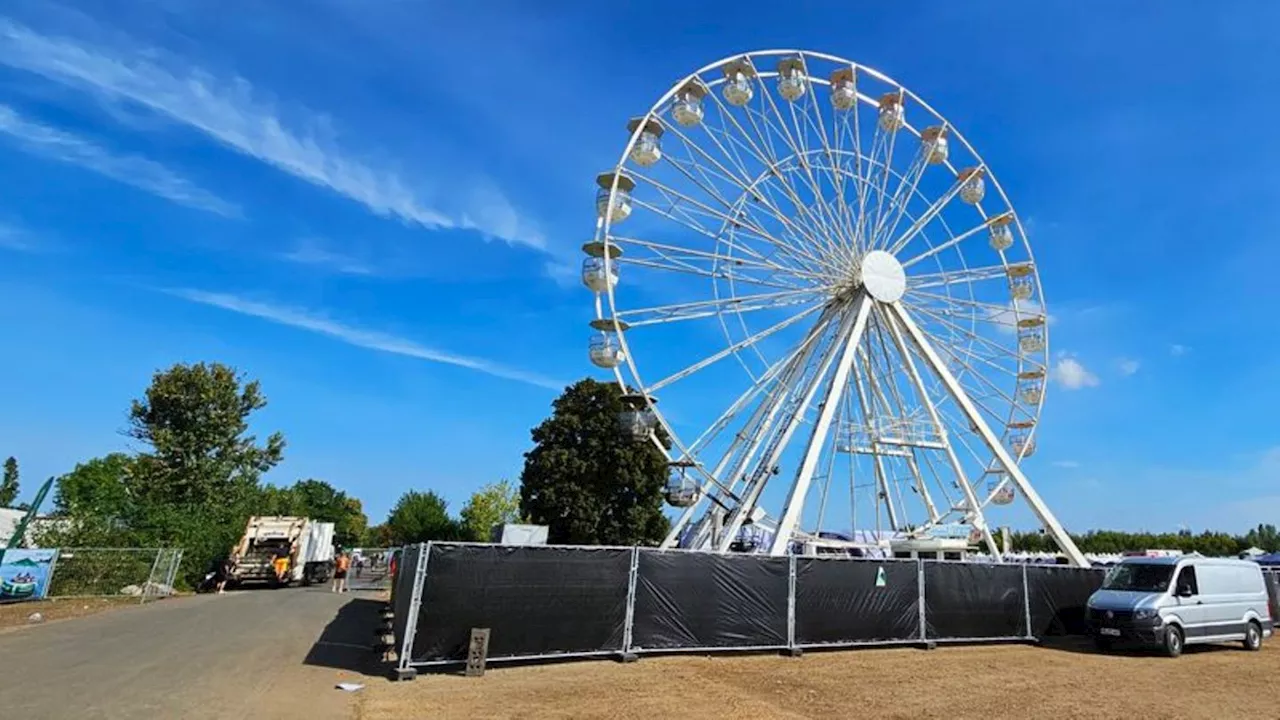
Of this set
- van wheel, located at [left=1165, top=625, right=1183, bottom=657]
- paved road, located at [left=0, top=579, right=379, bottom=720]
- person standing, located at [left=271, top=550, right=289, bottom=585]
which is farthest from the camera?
person standing, located at [left=271, top=550, right=289, bottom=585]

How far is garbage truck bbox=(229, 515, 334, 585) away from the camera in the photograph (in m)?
29.9

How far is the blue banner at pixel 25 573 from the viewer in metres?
19.6

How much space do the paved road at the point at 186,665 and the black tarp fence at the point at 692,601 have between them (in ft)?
4.66

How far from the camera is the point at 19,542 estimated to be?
2438 centimetres

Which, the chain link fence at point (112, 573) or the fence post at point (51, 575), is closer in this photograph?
the fence post at point (51, 575)

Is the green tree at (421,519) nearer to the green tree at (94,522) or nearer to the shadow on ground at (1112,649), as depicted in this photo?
the green tree at (94,522)

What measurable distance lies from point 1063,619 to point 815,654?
7124 millimetres

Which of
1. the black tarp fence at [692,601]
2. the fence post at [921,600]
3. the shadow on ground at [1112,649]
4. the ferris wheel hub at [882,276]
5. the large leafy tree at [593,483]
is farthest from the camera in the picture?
the large leafy tree at [593,483]

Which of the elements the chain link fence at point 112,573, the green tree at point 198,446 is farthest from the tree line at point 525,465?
the chain link fence at point 112,573

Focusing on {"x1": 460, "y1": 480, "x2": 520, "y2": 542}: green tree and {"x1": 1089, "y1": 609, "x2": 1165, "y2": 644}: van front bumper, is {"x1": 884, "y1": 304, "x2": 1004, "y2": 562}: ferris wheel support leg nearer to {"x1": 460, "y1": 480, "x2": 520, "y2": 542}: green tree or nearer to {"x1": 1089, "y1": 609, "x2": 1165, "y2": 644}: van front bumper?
{"x1": 1089, "y1": 609, "x2": 1165, "y2": 644}: van front bumper

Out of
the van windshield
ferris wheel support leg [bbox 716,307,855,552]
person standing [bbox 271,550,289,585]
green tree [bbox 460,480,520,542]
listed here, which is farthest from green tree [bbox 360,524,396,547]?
the van windshield

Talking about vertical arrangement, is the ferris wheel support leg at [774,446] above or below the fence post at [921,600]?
above

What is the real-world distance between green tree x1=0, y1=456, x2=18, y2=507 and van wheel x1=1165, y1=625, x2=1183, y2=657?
332 ft

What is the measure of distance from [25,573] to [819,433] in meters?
21.5
